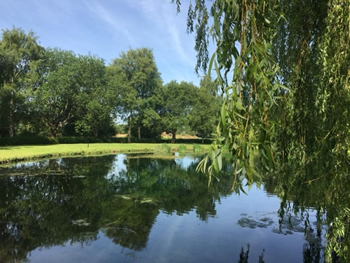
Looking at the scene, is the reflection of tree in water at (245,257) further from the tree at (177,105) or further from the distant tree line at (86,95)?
the tree at (177,105)

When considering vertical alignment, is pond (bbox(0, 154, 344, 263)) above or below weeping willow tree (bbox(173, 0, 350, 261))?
below

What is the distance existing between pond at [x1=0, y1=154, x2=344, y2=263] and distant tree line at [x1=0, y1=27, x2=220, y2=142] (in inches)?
642

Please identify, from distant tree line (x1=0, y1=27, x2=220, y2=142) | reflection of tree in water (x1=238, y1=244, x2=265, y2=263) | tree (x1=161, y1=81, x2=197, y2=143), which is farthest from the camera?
tree (x1=161, y1=81, x2=197, y2=143)

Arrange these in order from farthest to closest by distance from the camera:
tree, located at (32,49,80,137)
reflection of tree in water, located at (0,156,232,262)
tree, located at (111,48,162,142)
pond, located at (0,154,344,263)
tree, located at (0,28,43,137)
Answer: tree, located at (111,48,162,142) < tree, located at (32,49,80,137) < tree, located at (0,28,43,137) < reflection of tree in water, located at (0,156,232,262) < pond, located at (0,154,344,263)

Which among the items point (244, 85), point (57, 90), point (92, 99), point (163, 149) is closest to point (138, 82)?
point (92, 99)

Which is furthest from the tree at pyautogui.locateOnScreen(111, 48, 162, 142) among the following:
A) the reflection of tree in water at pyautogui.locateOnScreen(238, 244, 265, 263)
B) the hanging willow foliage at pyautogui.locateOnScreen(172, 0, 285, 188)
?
the hanging willow foliage at pyautogui.locateOnScreen(172, 0, 285, 188)

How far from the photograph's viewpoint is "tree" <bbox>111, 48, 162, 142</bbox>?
3903cm

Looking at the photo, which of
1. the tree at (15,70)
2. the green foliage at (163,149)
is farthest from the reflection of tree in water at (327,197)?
the tree at (15,70)

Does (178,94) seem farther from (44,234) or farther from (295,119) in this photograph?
(295,119)

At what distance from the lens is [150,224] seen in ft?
25.1

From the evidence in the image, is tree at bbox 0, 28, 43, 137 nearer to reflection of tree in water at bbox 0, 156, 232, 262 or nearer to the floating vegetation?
reflection of tree in water at bbox 0, 156, 232, 262

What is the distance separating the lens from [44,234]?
6773 mm

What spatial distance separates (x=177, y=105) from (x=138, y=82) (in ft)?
22.9

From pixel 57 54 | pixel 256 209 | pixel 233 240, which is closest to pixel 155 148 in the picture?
pixel 57 54
